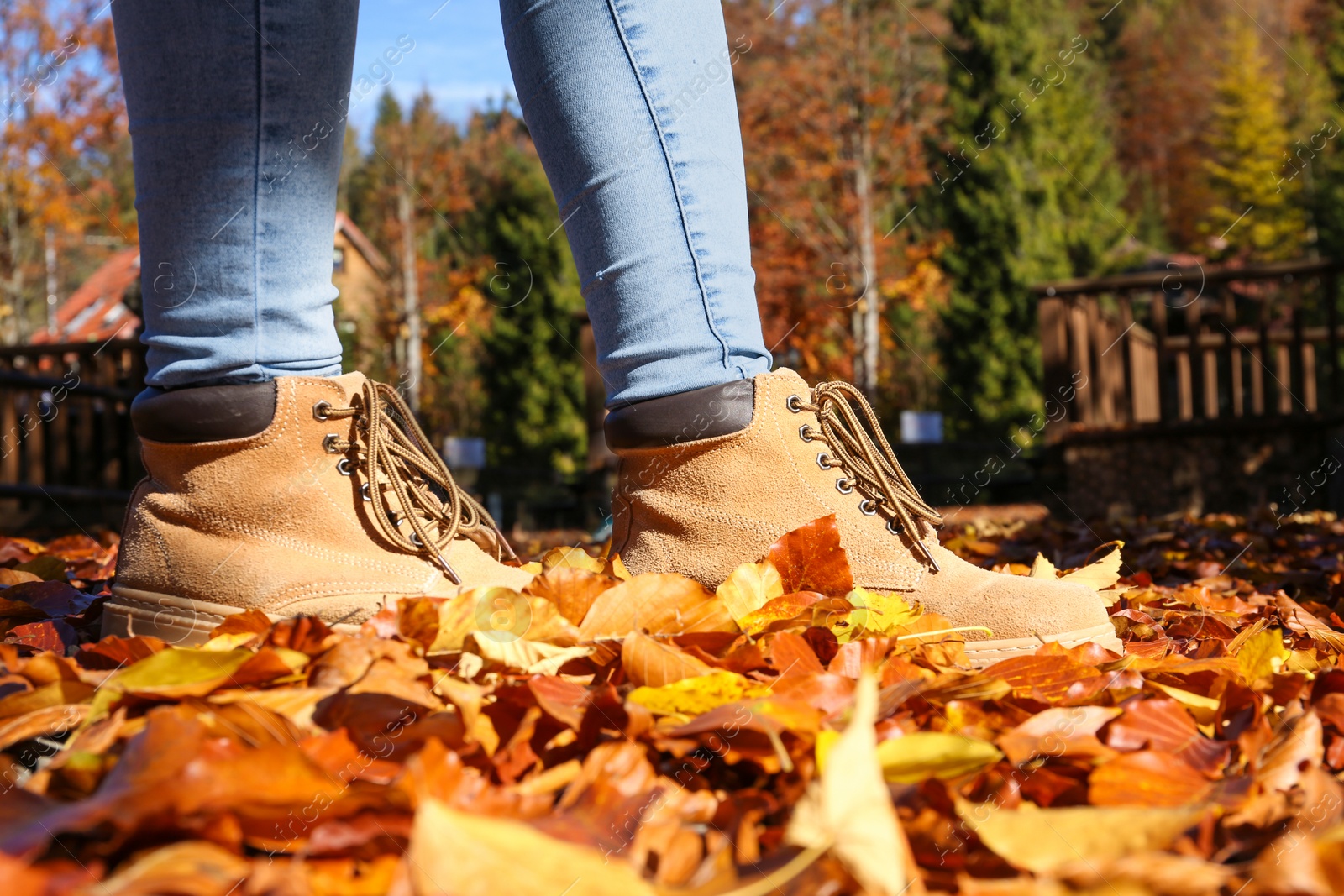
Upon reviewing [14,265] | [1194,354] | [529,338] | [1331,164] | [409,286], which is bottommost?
[1194,354]

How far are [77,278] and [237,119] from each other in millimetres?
38616

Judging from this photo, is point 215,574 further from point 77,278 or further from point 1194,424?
point 77,278

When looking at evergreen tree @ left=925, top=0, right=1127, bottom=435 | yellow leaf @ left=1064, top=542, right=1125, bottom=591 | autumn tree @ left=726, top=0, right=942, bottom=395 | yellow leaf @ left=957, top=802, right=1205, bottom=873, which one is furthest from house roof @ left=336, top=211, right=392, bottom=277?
yellow leaf @ left=957, top=802, right=1205, bottom=873

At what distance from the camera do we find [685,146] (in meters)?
1.05

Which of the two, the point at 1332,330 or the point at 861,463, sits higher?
the point at 1332,330

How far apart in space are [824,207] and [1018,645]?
16224 mm

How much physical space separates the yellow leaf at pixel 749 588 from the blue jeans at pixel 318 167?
0.21 m

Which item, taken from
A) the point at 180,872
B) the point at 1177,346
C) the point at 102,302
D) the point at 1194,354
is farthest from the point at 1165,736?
the point at 102,302

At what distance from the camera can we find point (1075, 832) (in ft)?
1.77

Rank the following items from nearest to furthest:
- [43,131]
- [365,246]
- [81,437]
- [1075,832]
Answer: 1. [1075,832]
2. [81,437]
3. [43,131]
4. [365,246]

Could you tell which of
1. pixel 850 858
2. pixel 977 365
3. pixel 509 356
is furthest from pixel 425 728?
pixel 509 356

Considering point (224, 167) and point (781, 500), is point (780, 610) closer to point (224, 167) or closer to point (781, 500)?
point (781, 500)

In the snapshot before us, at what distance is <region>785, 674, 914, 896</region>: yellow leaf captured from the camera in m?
0.45

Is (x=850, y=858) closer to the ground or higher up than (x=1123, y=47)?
closer to the ground
